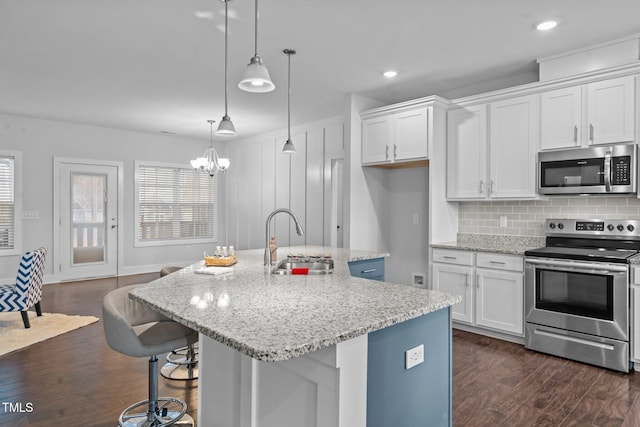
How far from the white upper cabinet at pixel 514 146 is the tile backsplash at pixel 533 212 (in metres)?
0.33

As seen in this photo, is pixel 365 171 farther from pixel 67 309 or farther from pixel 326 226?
pixel 67 309

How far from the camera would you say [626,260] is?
314 cm

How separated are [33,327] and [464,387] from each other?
4.22 meters

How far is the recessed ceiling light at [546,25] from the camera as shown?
3112mm

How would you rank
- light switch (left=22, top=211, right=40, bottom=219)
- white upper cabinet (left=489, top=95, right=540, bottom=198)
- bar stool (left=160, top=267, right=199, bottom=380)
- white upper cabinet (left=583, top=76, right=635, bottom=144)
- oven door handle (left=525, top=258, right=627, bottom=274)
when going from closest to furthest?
Result: bar stool (left=160, top=267, right=199, bottom=380) → oven door handle (left=525, top=258, right=627, bottom=274) → white upper cabinet (left=583, top=76, right=635, bottom=144) → white upper cabinet (left=489, top=95, right=540, bottom=198) → light switch (left=22, top=211, right=40, bottom=219)

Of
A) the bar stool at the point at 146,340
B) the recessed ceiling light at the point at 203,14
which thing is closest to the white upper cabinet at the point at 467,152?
the recessed ceiling light at the point at 203,14

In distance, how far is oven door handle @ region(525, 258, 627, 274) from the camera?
3170mm

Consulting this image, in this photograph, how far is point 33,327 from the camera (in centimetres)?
425

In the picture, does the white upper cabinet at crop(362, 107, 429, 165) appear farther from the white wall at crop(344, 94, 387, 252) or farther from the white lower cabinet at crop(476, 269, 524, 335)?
the white lower cabinet at crop(476, 269, 524, 335)

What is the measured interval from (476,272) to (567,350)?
99 cm

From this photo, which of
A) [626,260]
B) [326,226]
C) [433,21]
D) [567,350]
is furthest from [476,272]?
[326,226]

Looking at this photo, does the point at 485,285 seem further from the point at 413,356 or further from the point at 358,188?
the point at 413,356

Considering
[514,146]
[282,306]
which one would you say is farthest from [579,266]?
[282,306]

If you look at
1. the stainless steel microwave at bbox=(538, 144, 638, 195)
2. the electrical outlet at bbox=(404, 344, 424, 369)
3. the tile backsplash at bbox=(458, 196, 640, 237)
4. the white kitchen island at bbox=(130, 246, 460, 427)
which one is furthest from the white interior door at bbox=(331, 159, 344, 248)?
the electrical outlet at bbox=(404, 344, 424, 369)
